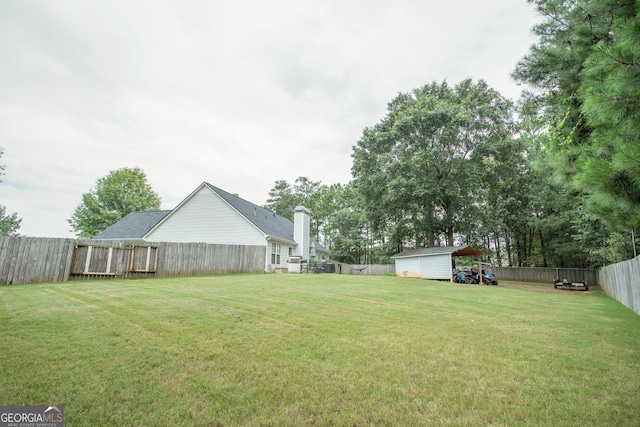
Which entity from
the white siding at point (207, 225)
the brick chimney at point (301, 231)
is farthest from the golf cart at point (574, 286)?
the white siding at point (207, 225)

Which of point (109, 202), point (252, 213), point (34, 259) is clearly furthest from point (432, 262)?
point (109, 202)

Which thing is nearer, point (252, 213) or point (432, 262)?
point (432, 262)

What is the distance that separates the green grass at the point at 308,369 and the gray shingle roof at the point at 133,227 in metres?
19.5

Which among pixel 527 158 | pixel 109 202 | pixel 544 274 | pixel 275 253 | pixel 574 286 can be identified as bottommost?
pixel 574 286

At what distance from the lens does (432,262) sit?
20.0 meters

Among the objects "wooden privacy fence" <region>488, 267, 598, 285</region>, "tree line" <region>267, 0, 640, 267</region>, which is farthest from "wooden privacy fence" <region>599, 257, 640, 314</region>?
"wooden privacy fence" <region>488, 267, 598, 285</region>

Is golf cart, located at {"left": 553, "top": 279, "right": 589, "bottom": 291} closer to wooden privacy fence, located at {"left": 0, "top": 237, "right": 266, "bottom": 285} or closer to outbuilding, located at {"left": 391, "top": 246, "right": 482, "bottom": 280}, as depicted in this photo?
→ outbuilding, located at {"left": 391, "top": 246, "right": 482, "bottom": 280}

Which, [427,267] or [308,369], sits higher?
[427,267]

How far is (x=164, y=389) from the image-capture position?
2311 mm

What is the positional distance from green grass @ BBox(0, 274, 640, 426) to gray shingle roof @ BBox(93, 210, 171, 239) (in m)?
19.5

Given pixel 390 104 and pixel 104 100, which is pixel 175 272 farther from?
pixel 390 104

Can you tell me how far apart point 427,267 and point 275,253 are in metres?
11.3

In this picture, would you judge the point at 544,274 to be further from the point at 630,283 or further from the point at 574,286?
the point at 630,283

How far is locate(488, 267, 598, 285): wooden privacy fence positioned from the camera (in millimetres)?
21891
